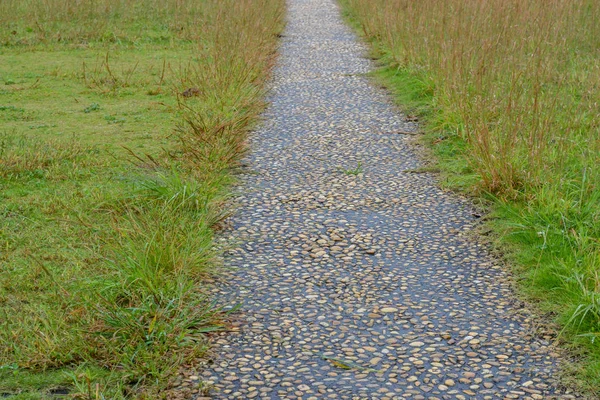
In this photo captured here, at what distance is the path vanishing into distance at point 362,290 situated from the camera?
3242mm

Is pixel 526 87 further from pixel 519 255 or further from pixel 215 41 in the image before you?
pixel 215 41

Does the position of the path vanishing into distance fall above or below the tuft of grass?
above

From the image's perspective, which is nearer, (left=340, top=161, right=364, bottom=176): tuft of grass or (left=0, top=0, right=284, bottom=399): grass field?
(left=0, top=0, right=284, bottom=399): grass field

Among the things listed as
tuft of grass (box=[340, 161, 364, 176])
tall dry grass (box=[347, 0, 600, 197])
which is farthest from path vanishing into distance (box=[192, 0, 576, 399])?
tall dry grass (box=[347, 0, 600, 197])

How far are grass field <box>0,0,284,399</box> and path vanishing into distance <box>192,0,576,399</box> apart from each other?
0.91ft

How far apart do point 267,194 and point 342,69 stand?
5.14m

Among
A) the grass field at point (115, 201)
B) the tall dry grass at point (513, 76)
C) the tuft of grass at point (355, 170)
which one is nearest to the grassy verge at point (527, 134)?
the tall dry grass at point (513, 76)

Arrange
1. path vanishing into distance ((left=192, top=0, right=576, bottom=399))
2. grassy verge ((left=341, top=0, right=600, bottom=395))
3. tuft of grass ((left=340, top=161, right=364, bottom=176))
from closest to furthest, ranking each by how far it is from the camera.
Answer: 1. path vanishing into distance ((left=192, top=0, right=576, bottom=399))
2. grassy verge ((left=341, top=0, right=600, bottom=395))
3. tuft of grass ((left=340, top=161, right=364, bottom=176))

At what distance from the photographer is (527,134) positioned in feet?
17.8

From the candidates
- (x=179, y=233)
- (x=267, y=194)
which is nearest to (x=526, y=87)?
(x=267, y=194)

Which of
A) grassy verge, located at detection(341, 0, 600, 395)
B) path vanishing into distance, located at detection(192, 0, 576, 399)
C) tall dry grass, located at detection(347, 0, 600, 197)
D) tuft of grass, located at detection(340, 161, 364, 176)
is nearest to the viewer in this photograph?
path vanishing into distance, located at detection(192, 0, 576, 399)

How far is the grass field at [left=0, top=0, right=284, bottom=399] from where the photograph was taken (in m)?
3.33

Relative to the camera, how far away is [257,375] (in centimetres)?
326

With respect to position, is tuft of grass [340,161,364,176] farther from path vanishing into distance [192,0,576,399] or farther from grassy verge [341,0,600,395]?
grassy verge [341,0,600,395]
